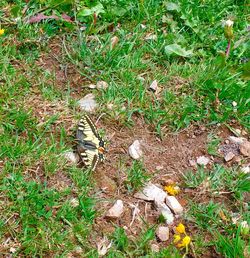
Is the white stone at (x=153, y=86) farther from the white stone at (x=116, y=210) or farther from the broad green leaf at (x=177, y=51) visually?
the white stone at (x=116, y=210)

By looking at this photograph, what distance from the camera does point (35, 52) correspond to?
11.9 feet

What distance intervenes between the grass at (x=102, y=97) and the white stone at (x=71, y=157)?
0.12 ft

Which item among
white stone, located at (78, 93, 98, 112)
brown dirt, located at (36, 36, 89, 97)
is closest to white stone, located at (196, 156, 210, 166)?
white stone, located at (78, 93, 98, 112)

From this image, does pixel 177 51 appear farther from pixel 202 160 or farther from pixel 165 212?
pixel 165 212

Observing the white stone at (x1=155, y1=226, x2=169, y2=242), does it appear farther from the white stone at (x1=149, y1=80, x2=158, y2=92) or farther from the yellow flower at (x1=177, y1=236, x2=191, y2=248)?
the white stone at (x1=149, y1=80, x2=158, y2=92)

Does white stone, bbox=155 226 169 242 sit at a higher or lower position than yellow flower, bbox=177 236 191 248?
lower

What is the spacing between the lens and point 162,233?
117 inches

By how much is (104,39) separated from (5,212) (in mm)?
1405

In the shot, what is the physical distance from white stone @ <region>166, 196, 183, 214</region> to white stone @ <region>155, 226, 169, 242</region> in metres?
0.12

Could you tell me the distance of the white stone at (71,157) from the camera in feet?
10.3

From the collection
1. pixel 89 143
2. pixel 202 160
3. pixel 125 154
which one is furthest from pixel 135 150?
pixel 202 160

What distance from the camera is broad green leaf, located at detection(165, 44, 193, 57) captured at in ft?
12.2

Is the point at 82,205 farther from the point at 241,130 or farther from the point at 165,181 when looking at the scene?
the point at 241,130

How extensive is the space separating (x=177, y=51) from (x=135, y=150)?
797 millimetres
